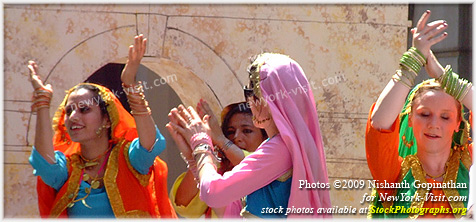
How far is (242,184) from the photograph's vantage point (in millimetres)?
3590

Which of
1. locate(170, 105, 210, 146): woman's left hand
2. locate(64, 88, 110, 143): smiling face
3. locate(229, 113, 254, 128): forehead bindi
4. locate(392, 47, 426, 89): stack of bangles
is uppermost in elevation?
locate(392, 47, 426, 89): stack of bangles

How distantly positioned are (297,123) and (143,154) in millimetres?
1353

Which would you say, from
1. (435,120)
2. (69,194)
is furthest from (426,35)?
(69,194)

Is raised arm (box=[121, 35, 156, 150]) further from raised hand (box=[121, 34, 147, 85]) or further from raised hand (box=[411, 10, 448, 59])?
raised hand (box=[411, 10, 448, 59])

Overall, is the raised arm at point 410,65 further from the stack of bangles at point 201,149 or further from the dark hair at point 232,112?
the dark hair at point 232,112

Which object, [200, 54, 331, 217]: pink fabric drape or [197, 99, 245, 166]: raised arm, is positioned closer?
[200, 54, 331, 217]: pink fabric drape

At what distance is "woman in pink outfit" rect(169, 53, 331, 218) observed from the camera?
3594mm

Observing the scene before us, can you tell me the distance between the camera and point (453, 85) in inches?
164

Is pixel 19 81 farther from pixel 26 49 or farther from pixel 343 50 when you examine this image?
pixel 343 50

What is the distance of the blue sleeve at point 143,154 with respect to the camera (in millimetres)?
4781

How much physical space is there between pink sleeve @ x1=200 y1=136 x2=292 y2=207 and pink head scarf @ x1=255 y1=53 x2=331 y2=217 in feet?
0.18

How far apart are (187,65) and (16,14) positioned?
43.8 inches

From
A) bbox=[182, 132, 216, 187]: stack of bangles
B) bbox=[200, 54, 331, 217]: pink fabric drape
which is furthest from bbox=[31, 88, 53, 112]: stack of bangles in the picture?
bbox=[200, 54, 331, 217]: pink fabric drape

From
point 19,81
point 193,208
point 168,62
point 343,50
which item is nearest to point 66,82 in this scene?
point 19,81
